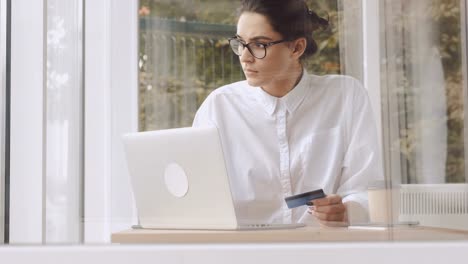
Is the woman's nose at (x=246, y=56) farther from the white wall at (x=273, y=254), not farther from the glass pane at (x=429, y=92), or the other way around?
the white wall at (x=273, y=254)

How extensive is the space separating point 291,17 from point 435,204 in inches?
→ 21.4

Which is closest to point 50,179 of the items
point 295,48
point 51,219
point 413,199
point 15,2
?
point 51,219

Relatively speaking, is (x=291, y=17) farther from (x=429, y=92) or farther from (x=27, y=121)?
(x=27, y=121)

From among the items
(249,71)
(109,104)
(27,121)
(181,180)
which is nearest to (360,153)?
(249,71)

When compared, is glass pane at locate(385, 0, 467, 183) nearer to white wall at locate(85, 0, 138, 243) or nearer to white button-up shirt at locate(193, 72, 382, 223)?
white button-up shirt at locate(193, 72, 382, 223)

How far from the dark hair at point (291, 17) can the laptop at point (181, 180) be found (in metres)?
0.31

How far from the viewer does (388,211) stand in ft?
7.57

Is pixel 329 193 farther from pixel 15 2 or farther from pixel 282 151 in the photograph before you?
pixel 15 2

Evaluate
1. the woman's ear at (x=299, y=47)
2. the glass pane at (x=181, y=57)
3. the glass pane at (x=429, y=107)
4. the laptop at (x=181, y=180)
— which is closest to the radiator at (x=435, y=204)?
the glass pane at (x=429, y=107)

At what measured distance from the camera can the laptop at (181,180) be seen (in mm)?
2273

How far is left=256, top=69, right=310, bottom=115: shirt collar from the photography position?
243cm

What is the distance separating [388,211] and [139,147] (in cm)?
58

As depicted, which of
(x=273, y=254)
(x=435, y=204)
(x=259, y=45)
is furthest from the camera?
(x=259, y=45)

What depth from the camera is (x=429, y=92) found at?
2.32 meters
